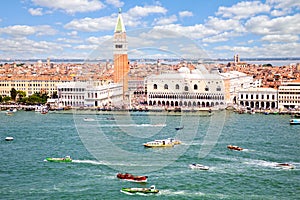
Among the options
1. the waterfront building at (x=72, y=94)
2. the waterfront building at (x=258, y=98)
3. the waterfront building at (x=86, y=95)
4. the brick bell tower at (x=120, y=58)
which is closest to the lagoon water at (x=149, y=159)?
the waterfront building at (x=258, y=98)

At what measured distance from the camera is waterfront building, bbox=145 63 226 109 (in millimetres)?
15672

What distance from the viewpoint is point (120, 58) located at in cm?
1725

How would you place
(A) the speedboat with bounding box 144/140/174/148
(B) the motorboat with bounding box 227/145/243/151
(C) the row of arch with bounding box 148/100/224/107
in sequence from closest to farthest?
1. (B) the motorboat with bounding box 227/145/243/151
2. (A) the speedboat with bounding box 144/140/174/148
3. (C) the row of arch with bounding box 148/100/224/107

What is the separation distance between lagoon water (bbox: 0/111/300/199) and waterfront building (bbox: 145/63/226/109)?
383cm

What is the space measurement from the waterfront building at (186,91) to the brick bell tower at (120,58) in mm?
1424

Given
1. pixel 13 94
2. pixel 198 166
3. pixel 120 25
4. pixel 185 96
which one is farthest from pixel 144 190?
pixel 13 94

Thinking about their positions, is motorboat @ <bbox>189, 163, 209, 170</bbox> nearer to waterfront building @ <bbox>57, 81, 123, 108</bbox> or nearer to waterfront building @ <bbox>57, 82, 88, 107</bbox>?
waterfront building @ <bbox>57, 81, 123, 108</bbox>

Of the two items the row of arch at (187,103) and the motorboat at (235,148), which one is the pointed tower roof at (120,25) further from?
the motorboat at (235,148)

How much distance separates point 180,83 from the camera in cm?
1598

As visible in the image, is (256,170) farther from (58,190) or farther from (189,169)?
(58,190)

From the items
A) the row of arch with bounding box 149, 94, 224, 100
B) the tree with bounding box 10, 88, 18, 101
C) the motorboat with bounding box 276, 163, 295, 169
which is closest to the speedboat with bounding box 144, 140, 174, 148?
the motorboat with bounding box 276, 163, 295, 169

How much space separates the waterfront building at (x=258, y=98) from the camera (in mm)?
15562

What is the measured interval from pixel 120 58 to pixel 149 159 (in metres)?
10.3

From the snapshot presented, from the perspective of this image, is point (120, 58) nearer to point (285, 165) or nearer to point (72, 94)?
point (72, 94)
